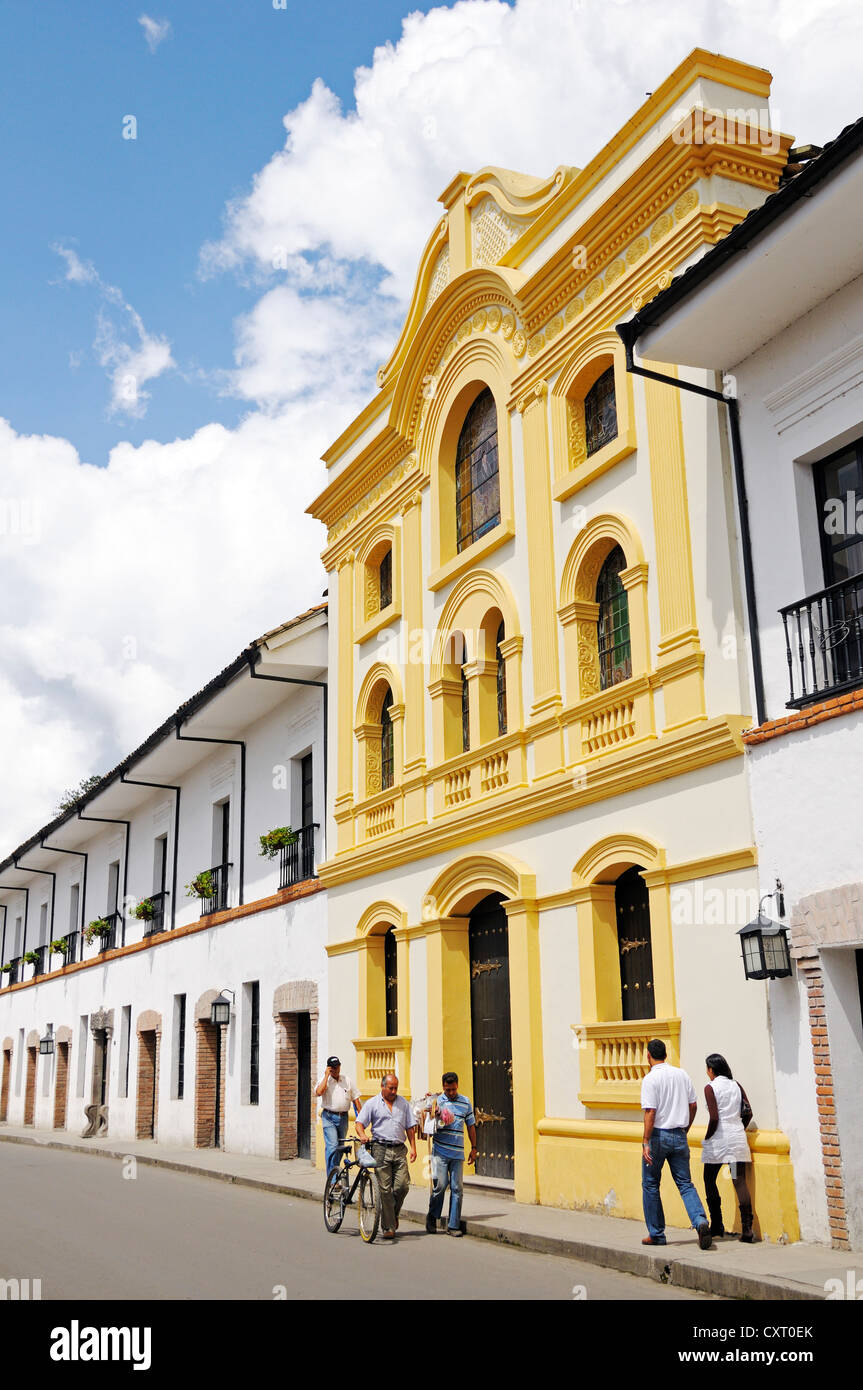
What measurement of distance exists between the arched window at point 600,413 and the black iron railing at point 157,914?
16225 millimetres

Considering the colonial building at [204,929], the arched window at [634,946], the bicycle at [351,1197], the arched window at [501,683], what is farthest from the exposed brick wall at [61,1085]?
the arched window at [634,946]

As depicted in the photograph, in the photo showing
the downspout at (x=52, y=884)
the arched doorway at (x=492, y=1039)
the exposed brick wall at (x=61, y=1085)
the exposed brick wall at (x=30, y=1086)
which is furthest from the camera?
Answer: the downspout at (x=52, y=884)

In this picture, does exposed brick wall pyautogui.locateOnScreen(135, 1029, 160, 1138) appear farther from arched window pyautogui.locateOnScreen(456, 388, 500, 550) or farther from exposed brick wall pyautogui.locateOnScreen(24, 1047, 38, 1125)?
arched window pyautogui.locateOnScreen(456, 388, 500, 550)

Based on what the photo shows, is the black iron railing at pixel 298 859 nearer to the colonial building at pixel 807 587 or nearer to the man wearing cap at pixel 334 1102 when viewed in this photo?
the man wearing cap at pixel 334 1102

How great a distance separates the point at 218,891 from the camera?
23.6 m

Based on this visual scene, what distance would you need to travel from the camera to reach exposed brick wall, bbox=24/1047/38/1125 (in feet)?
117

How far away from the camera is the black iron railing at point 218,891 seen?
23312 millimetres

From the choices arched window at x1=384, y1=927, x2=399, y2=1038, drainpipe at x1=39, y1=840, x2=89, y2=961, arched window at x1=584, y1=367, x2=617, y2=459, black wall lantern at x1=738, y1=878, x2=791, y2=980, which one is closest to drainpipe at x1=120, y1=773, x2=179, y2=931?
drainpipe at x1=39, y1=840, x2=89, y2=961

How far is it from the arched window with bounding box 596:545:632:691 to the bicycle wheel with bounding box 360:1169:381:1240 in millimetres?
5314

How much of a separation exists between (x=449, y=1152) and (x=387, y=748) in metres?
7.40

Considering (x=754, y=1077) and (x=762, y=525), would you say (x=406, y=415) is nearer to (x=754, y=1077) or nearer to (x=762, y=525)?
(x=762, y=525)

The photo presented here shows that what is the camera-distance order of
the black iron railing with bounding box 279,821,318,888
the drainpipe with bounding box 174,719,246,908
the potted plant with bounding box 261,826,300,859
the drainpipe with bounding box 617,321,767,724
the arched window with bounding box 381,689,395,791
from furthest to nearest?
1. the drainpipe with bounding box 174,719,246,908
2. the potted plant with bounding box 261,826,300,859
3. the black iron railing with bounding box 279,821,318,888
4. the arched window with bounding box 381,689,395,791
5. the drainpipe with bounding box 617,321,767,724

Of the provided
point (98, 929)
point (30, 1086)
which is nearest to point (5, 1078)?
point (30, 1086)
